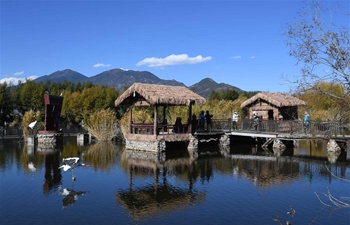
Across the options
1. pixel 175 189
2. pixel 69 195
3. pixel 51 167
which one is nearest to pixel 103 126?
pixel 51 167

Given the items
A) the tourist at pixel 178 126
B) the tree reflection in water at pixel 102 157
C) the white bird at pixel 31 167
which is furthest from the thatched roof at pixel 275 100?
the white bird at pixel 31 167

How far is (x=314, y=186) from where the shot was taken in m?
12.4

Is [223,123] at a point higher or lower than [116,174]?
higher

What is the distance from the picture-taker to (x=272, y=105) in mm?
26031

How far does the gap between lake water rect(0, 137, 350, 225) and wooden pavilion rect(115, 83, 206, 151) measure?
1.73 m

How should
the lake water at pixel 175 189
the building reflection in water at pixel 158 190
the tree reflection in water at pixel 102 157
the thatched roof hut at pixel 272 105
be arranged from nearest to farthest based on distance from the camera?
the lake water at pixel 175 189
the building reflection in water at pixel 158 190
the tree reflection in water at pixel 102 157
the thatched roof hut at pixel 272 105

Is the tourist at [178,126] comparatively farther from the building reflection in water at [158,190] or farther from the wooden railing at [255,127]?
the building reflection in water at [158,190]

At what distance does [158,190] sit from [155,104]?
871 cm

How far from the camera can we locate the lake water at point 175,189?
914cm

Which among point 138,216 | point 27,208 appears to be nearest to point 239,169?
point 138,216

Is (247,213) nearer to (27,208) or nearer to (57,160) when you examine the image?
(27,208)

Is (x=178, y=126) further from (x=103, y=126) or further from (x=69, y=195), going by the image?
(x=69, y=195)

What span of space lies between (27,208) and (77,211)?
157 cm

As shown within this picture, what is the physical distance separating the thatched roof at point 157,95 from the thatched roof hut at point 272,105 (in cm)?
635
